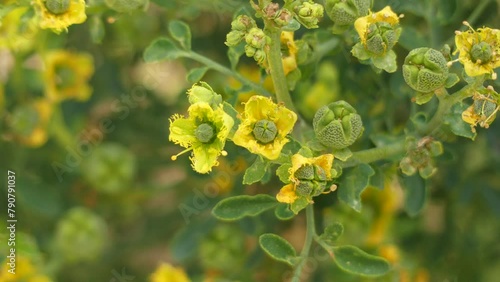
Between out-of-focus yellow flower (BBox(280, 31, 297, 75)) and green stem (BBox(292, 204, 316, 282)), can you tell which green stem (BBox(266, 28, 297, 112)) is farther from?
green stem (BBox(292, 204, 316, 282))

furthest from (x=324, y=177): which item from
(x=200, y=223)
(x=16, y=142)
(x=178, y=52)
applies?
(x=16, y=142)

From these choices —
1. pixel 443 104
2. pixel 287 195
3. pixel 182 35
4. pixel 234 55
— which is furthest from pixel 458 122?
pixel 182 35

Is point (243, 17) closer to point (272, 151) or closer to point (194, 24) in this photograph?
point (272, 151)

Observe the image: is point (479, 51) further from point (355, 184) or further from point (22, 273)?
point (22, 273)

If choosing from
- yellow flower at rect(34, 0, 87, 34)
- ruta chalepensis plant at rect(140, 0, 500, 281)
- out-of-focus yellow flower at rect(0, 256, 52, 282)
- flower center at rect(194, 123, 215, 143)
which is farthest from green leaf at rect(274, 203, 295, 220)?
out-of-focus yellow flower at rect(0, 256, 52, 282)

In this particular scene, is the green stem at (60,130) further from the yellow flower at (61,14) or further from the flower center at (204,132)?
the flower center at (204,132)

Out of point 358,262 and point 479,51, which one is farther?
point 358,262
